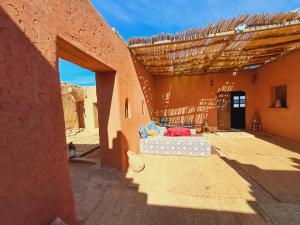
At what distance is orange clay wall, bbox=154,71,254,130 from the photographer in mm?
8844

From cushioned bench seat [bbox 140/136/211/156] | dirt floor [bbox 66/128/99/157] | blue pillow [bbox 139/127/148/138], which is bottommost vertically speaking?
dirt floor [bbox 66/128/99/157]

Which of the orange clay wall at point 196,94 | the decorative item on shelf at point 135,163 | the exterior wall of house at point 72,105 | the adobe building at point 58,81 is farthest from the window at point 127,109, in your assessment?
the exterior wall of house at point 72,105

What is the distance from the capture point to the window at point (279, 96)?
7.02m

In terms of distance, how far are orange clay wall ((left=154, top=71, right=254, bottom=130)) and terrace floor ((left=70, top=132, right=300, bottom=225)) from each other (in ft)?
15.0

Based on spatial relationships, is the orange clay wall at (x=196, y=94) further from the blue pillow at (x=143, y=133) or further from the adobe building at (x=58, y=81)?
the blue pillow at (x=143, y=133)

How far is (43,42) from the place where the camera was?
1.70m

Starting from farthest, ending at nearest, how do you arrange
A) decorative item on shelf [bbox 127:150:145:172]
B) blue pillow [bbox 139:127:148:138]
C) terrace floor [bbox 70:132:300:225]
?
blue pillow [bbox 139:127:148:138] → decorative item on shelf [bbox 127:150:145:172] → terrace floor [bbox 70:132:300:225]

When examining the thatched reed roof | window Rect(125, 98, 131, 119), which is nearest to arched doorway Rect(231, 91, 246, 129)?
the thatched reed roof

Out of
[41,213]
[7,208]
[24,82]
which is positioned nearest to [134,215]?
[41,213]

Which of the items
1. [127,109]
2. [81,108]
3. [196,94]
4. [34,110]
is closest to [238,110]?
[196,94]

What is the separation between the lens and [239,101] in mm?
9344

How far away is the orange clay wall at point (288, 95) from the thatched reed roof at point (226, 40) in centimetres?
66

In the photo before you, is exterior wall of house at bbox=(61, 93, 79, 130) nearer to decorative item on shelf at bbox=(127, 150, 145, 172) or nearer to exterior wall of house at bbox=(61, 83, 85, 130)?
exterior wall of house at bbox=(61, 83, 85, 130)

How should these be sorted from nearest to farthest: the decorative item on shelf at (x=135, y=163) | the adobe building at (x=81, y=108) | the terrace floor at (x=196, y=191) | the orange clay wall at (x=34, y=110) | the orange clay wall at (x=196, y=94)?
the orange clay wall at (x=34, y=110)
the terrace floor at (x=196, y=191)
the decorative item on shelf at (x=135, y=163)
the orange clay wall at (x=196, y=94)
the adobe building at (x=81, y=108)
